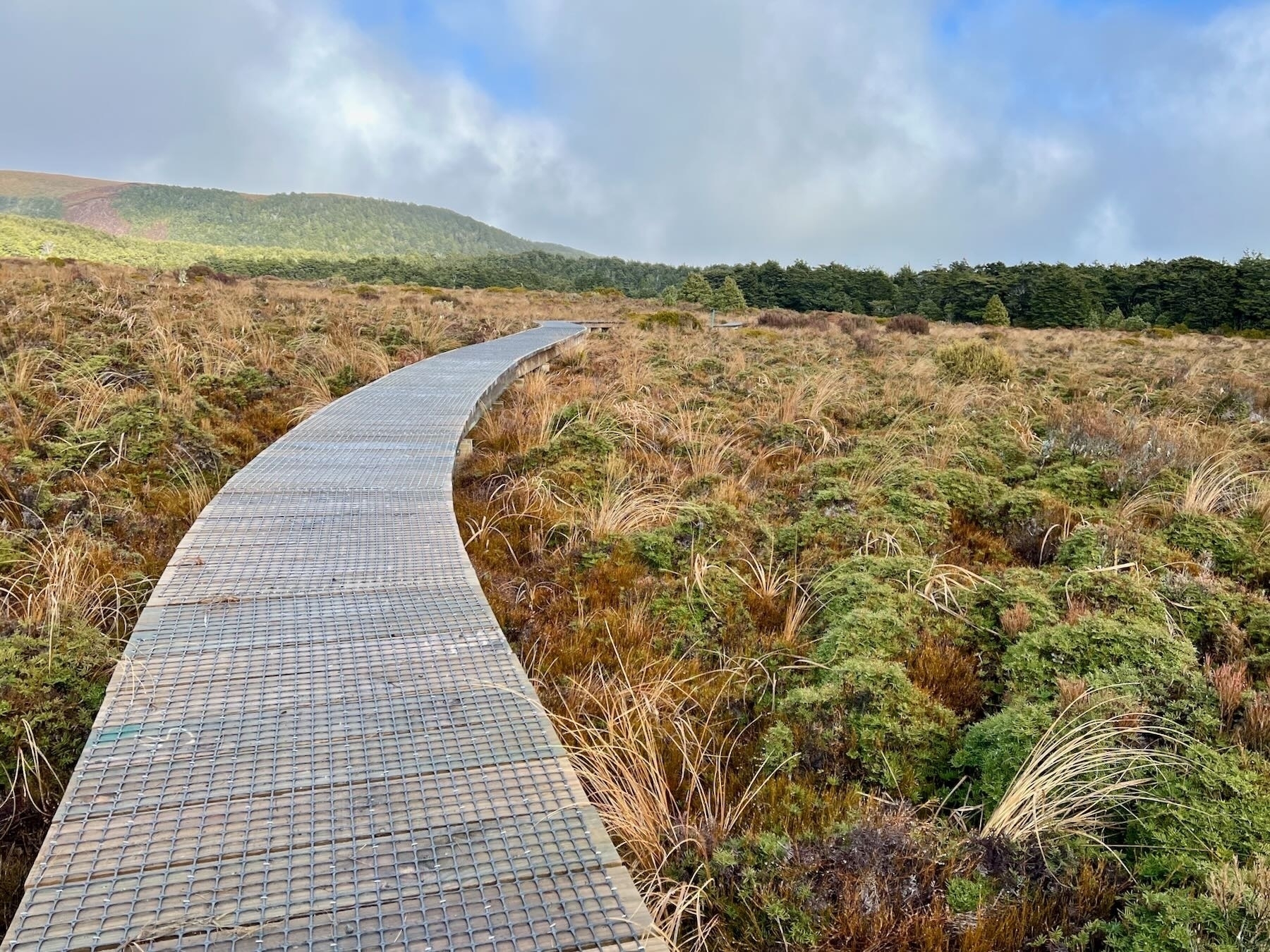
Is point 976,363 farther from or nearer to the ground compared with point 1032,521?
farther from the ground

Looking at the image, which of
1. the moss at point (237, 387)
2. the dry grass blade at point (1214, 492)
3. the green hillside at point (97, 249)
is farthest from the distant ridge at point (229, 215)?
the dry grass blade at point (1214, 492)

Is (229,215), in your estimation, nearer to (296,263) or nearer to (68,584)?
(296,263)

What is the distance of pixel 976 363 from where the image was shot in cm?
1116

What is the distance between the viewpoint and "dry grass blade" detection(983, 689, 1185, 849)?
6.60 feet

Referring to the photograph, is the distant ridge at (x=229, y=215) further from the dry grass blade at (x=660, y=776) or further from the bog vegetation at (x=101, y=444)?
the dry grass blade at (x=660, y=776)

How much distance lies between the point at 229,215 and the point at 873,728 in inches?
5727

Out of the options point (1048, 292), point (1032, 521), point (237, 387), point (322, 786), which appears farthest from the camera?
point (1048, 292)


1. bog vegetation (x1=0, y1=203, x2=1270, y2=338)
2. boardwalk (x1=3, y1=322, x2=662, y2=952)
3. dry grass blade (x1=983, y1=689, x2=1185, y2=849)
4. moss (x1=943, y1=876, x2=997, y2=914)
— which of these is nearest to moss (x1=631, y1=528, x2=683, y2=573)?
boardwalk (x1=3, y1=322, x2=662, y2=952)

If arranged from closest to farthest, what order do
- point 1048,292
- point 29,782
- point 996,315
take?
A: 1. point 29,782
2. point 996,315
3. point 1048,292

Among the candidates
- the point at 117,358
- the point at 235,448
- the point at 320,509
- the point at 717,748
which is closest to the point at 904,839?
the point at 717,748

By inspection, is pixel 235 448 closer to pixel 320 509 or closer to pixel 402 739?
pixel 320 509

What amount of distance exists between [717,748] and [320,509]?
2.46 m

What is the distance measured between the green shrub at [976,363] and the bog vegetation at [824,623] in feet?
9.89

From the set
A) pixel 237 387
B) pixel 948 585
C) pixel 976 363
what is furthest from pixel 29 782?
pixel 976 363
